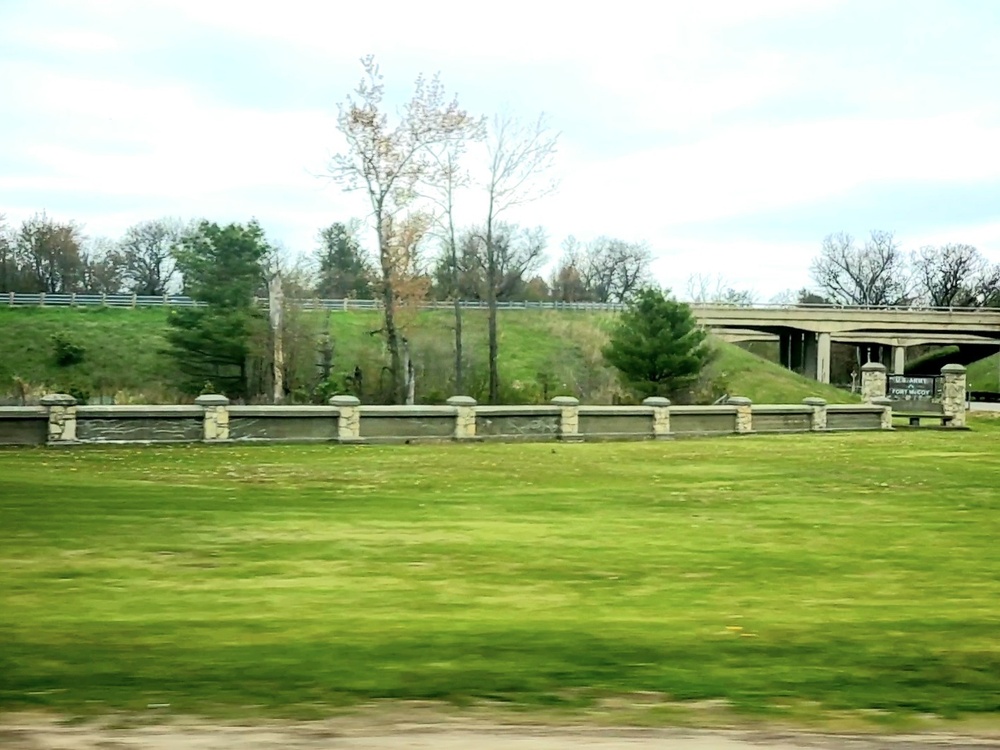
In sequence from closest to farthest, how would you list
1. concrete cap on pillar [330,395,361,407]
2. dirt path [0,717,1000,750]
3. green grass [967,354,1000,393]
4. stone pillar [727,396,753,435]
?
dirt path [0,717,1000,750], concrete cap on pillar [330,395,361,407], stone pillar [727,396,753,435], green grass [967,354,1000,393]

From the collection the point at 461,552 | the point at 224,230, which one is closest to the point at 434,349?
the point at 224,230

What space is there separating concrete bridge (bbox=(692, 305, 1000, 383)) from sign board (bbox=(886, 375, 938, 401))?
33077 mm

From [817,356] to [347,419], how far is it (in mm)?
63841

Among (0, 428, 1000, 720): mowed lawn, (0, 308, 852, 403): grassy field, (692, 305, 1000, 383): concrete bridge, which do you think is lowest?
(0, 428, 1000, 720): mowed lawn

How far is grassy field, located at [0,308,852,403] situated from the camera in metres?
56.0

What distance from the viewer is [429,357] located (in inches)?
2286

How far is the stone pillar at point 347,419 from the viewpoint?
30.7 meters

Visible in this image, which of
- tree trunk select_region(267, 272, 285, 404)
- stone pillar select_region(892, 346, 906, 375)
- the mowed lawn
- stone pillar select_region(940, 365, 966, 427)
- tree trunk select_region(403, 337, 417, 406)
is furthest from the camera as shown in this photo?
stone pillar select_region(892, 346, 906, 375)

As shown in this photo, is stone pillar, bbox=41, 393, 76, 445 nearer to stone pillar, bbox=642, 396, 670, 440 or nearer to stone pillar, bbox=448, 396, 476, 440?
stone pillar, bbox=448, 396, 476, 440

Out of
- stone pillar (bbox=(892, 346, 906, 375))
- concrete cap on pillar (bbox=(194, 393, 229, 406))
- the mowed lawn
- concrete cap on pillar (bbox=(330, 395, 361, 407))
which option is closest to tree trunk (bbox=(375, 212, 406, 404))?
concrete cap on pillar (bbox=(330, 395, 361, 407))

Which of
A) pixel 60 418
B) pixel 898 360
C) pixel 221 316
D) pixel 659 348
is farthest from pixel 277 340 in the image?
pixel 898 360

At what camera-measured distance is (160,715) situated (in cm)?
674

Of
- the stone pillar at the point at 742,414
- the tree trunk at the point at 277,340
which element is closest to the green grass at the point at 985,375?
the stone pillar at the point at 742,414

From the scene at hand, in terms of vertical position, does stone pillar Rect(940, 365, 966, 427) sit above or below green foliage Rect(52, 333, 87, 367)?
below
